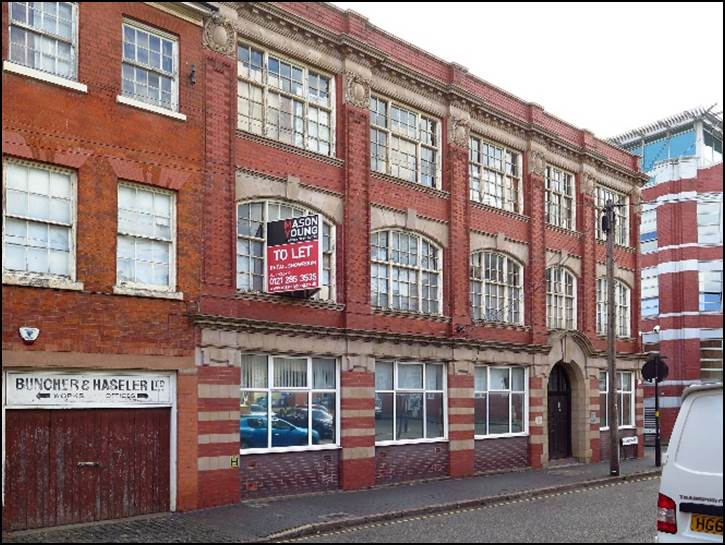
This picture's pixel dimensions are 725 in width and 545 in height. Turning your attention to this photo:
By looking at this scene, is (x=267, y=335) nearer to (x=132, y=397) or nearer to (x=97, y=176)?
(x=132, y=397)

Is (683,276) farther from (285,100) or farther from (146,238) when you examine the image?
(146,238)

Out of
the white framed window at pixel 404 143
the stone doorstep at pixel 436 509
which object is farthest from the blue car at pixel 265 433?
the white framed window at pixel 404 143

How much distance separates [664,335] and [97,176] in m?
33.7

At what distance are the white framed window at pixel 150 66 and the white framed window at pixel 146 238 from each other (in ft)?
5.67

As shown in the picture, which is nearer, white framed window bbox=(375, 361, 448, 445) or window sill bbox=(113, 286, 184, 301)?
window sill bbox=(113, 286, 184, 301)

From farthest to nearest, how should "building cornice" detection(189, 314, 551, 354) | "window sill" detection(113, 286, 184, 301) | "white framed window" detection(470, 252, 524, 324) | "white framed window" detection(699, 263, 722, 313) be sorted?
"white framed window" detection(699, 263, 722, 313) < "white framed window" detection(470, 252, 524, 324) < "building cornice" detection(189, 314, 551, 354) < "window sill" detection(113, 286, 184, 301)

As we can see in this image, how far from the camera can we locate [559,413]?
93.1 ft

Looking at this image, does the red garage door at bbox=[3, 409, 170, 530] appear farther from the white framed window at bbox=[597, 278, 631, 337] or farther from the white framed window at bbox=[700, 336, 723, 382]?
the white framed window at bbox=[700, 336, 723, 382]

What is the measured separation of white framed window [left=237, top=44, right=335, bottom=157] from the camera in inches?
731

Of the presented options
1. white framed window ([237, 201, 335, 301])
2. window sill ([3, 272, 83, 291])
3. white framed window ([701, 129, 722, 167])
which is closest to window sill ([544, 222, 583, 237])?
white framed window ([237, 201, 335, 301])

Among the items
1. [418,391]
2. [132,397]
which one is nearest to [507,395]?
[418,391]

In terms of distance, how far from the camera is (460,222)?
2381cm

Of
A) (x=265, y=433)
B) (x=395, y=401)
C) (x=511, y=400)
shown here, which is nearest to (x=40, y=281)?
(x=265, y=433)

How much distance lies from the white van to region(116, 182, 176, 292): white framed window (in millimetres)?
10113
